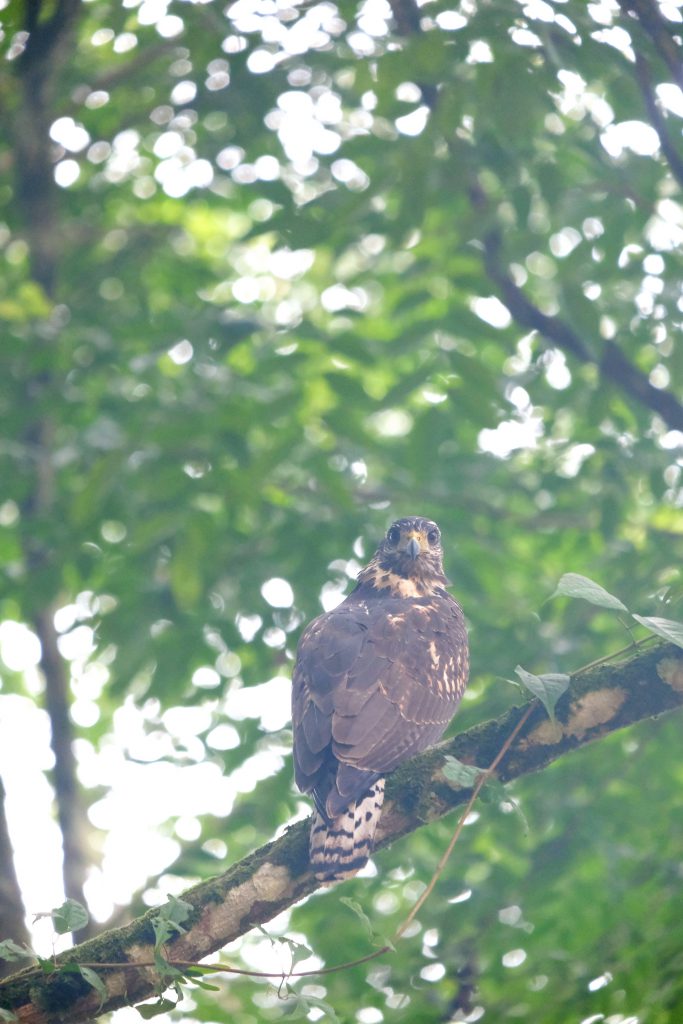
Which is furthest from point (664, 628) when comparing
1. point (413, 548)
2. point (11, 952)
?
point (413, 548)

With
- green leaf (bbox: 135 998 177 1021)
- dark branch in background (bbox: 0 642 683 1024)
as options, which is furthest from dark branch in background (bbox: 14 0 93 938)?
green leaf (bbox: 135 998 177 1021)

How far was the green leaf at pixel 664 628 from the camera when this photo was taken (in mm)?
3180

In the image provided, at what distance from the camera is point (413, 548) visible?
5.50 metres

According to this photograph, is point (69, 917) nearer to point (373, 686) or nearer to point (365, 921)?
point (365, 921)

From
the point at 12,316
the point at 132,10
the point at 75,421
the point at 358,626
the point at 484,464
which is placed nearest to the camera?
the point at 358,626

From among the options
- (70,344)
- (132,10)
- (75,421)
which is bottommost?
(75,421)

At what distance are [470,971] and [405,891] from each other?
1.58 meters

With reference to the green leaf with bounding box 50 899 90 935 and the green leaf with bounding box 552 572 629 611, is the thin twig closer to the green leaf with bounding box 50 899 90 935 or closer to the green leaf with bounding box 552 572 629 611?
the green leaf with bounding box 50 899 90 935

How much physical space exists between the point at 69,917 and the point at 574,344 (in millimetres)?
4103

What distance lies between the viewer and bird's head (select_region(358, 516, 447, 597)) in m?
5.52

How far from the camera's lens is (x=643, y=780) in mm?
5844

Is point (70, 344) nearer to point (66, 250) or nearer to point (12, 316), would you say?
point (12, 316)

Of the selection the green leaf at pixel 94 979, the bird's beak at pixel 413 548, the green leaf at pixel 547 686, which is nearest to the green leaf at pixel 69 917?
the green leaf at pixel 94 979

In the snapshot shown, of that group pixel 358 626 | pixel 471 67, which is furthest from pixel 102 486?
pixel 471 67
